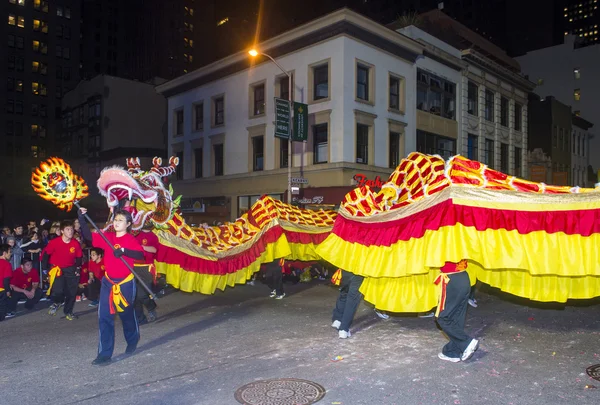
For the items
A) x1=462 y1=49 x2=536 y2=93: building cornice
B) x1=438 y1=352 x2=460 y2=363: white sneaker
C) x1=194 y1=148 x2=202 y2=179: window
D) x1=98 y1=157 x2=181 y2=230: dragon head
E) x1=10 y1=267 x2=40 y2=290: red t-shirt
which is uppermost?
x1=462 y1=49 x2=536 y2=93: building cornice

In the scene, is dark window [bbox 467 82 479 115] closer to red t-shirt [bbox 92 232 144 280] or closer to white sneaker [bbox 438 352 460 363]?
white sneaker [bbox 438 352 460 363]

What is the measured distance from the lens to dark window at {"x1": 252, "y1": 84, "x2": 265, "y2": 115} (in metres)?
25.0

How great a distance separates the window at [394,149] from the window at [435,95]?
257 cm

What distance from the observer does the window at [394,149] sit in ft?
78.2

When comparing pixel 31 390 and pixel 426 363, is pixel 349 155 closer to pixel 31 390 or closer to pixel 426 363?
pixel 426 363

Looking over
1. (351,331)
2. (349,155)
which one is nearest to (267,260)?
(351,331)

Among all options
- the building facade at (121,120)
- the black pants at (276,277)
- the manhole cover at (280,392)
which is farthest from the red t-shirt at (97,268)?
the building facade at (121,120)

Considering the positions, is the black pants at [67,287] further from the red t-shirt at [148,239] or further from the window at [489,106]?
the window at [489,106]

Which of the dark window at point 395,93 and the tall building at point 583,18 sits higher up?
the tall building at point 583,18

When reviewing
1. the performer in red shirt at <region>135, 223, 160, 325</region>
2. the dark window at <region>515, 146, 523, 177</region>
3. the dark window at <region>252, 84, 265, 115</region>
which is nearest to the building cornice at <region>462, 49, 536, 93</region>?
the dark window at <region>515, 146, 523, 177</region>

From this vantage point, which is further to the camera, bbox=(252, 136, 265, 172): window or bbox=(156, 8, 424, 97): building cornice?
bbox=(252, 136, 265, 172): window

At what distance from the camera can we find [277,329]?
309 inches

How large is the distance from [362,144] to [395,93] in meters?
3.57

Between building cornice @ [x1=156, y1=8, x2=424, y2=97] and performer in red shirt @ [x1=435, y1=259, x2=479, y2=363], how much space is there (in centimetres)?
1717
